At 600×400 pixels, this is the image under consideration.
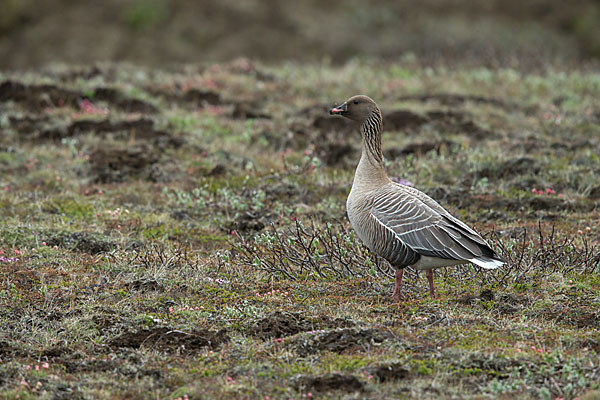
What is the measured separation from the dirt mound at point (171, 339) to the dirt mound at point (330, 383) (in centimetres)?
102

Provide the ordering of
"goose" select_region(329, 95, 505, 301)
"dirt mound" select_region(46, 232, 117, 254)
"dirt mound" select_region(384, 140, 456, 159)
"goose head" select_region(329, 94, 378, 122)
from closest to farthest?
"goose" select_region(329, 95, 505, 301) → "goose head" select_region(329, 94, 378, 122) → "dirt mound" select_region(46, 232, 117, 254) → "dirt mound" select_region(384, 140, 456, 159)

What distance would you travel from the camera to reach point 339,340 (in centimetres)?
599

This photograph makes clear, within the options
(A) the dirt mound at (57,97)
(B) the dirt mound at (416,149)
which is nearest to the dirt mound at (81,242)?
(B) the dirt mound at (416,149)

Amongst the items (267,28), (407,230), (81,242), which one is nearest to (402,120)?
(81,242)

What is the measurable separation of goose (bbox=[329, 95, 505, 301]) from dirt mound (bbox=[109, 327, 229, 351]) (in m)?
1.81

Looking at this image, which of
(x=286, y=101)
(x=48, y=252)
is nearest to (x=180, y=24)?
(x=286, y=101)

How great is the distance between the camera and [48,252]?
27.4 ft

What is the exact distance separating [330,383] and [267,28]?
26.7 metres

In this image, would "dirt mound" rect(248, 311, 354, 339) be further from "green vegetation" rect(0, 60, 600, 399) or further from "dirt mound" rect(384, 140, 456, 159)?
"dirt mound" rect(384, 140, 456, 159)

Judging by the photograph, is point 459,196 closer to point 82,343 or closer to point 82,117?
point 82,343

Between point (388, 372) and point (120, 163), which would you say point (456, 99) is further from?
point (388, 372)

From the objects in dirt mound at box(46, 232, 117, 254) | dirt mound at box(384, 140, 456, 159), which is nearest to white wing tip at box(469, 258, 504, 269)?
dirt mound at box(46, 232, 117, 254)

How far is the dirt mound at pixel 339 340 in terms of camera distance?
19.3 feet

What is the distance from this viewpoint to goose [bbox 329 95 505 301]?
6672 millimetres
